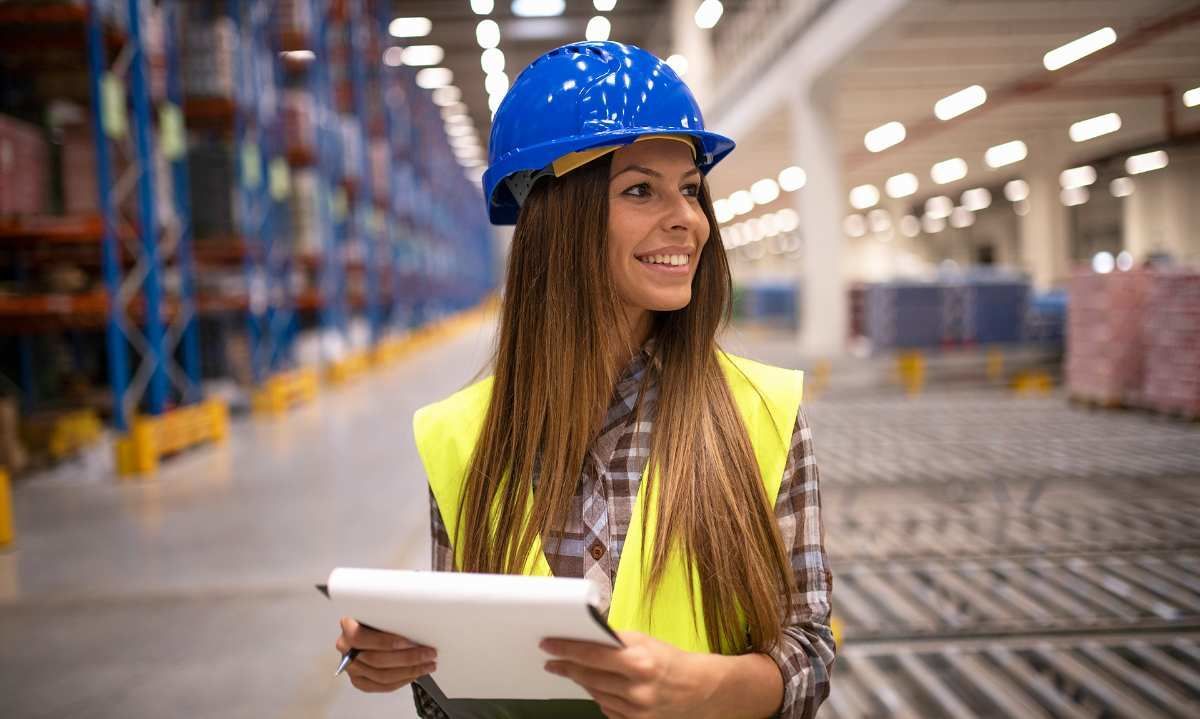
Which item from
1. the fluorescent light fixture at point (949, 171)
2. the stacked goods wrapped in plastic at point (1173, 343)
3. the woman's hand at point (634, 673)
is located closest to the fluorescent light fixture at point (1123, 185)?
the stacked goods wrapped in plastic at point (1173, 343)

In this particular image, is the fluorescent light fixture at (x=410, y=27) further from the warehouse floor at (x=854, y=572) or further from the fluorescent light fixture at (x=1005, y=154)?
the fluorescent light fixture at (x=1005, y=154)

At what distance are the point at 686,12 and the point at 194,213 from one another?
14817 mm

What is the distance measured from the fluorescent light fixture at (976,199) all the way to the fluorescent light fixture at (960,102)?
15157 millimetres

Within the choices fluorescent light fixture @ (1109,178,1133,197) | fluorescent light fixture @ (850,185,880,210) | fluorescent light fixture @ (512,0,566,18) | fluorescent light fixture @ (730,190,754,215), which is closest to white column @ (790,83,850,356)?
fluorescent light fixture @ (1109,178,1133,197)

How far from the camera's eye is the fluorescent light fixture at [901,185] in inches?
1165

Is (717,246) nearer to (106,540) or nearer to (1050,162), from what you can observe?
(106,540)

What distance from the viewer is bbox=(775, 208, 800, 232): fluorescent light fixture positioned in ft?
128

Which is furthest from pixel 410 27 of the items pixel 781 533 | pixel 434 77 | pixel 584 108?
pixel 781 533

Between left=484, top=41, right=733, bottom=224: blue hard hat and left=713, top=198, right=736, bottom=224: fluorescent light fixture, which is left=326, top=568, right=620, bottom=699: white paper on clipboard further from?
left=713, top=198, right=736, bottom=224: fluorescent light fixture

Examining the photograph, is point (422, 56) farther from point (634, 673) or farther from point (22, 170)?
point (634, 673)

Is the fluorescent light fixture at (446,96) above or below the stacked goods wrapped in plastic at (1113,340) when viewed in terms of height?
above

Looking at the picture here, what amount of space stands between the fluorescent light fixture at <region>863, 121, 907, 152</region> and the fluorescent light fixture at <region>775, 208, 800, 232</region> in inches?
564

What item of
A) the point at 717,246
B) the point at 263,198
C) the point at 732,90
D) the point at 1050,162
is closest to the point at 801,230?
the point at 1050,162

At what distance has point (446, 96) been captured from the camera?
24.4 metres
